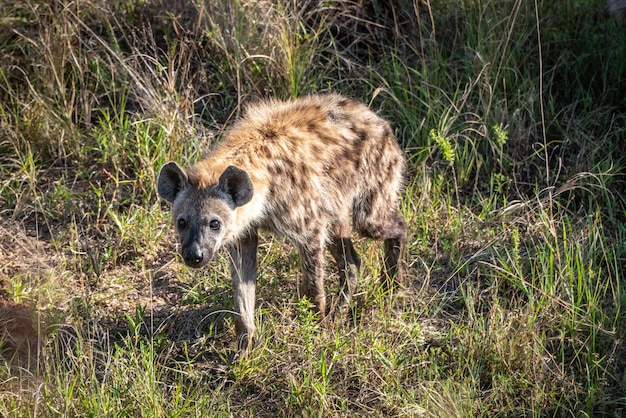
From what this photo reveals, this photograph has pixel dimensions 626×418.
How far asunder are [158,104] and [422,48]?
1.61 m

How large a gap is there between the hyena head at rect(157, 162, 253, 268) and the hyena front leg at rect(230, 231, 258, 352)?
259mm

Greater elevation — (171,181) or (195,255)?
(171,181)

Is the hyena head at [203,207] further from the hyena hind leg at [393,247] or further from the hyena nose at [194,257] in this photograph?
the hyena hind leg at [393,247]

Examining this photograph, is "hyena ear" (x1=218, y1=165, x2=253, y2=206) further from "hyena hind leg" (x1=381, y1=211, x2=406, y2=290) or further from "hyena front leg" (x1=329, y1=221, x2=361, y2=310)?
"hyena hind leg" (x1=381, y1=211, x2=406, y2=290)

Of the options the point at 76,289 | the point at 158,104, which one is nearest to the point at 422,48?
the point at 158,104

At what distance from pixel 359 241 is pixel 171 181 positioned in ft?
4.36

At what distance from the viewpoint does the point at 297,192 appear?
455cm

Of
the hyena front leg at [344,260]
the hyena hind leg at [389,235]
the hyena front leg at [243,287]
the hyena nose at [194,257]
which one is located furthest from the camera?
the hyena hind leg at [389,235]

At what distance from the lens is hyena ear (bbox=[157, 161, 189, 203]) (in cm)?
424

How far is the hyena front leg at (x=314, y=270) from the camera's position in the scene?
181 inches

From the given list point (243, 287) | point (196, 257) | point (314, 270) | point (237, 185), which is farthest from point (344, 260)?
point (196, 257)

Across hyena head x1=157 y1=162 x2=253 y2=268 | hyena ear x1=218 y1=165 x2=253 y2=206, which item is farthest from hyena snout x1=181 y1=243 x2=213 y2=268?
hyena ear x1=218 y1=165 x2=253 y2=206

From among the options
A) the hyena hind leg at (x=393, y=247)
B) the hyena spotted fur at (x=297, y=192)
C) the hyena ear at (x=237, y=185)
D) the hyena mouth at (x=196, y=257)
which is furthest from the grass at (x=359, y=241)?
the hyena ear at (x=237, y=185)

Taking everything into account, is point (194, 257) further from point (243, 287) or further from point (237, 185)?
point (243, 287)
